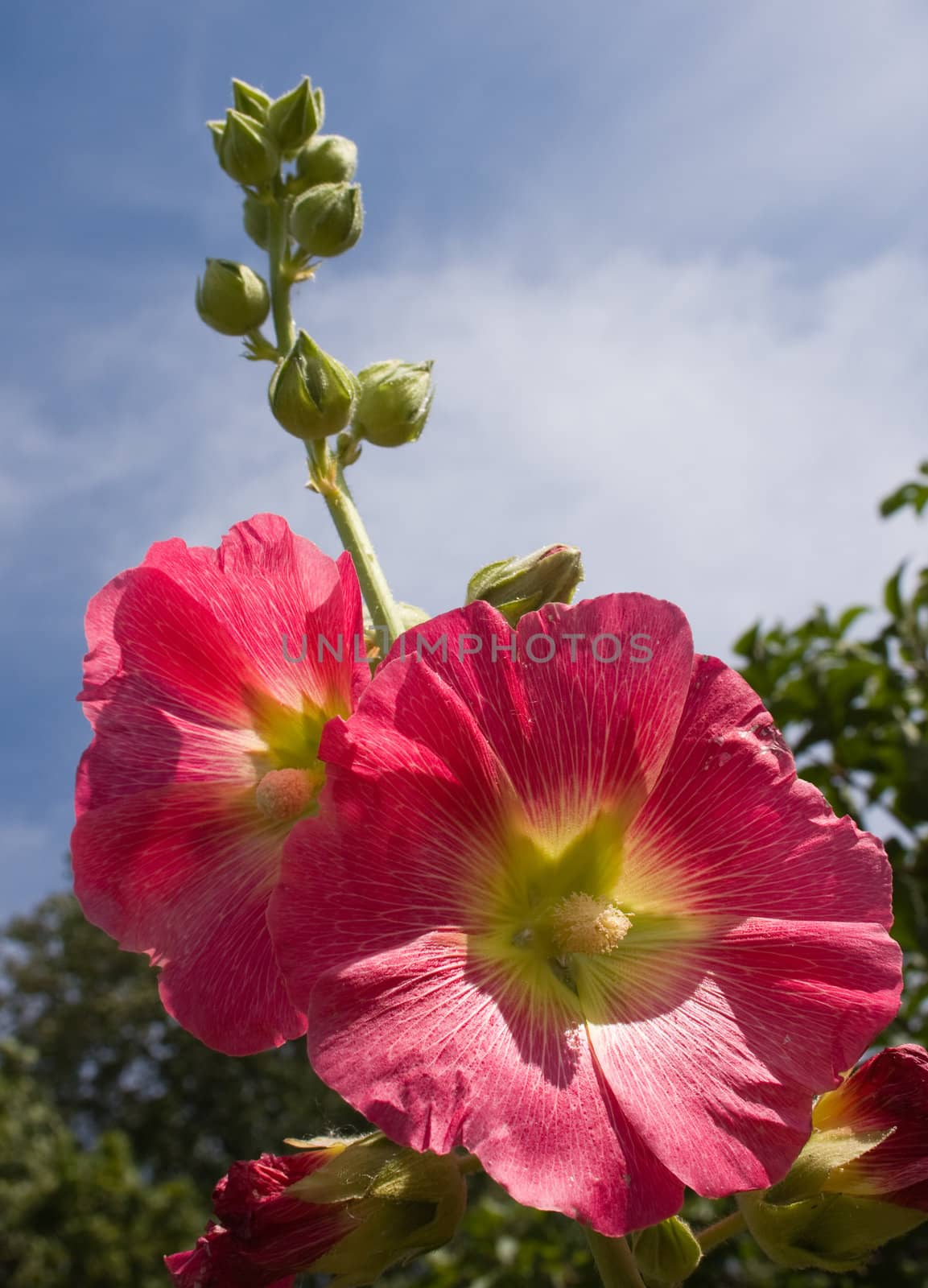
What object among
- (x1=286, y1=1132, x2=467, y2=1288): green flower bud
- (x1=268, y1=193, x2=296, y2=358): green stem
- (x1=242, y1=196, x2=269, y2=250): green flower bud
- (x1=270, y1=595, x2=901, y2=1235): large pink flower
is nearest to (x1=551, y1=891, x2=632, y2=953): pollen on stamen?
(x1=270, y1=595, x2=901, y2=1235): large pink flower

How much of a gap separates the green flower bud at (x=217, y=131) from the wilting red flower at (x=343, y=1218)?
1781 millimetres

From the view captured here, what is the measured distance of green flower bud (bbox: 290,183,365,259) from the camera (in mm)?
1820

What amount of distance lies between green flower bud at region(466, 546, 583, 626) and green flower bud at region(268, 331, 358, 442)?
0.41 metres

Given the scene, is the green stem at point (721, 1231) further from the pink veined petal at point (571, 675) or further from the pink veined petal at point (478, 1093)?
the pink veined petal at point (571, 675)

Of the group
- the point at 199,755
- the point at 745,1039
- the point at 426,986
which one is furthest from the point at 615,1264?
the point at 199,755

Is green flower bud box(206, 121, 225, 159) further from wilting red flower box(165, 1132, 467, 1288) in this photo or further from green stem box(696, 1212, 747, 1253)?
green stem box(696, 1212, 747, 1253)

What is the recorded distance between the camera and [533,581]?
1380 millimetres

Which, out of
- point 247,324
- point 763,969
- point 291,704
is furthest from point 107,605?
point 763,969

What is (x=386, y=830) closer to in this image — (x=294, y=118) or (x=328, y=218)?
(x=328, y=218)

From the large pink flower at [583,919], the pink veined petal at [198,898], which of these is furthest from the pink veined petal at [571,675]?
the pink veined petal at [198,898]

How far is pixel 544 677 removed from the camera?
1.06 metres

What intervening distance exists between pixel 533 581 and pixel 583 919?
1.53ft

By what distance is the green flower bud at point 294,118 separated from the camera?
1912 millimetres

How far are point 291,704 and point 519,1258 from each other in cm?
329
